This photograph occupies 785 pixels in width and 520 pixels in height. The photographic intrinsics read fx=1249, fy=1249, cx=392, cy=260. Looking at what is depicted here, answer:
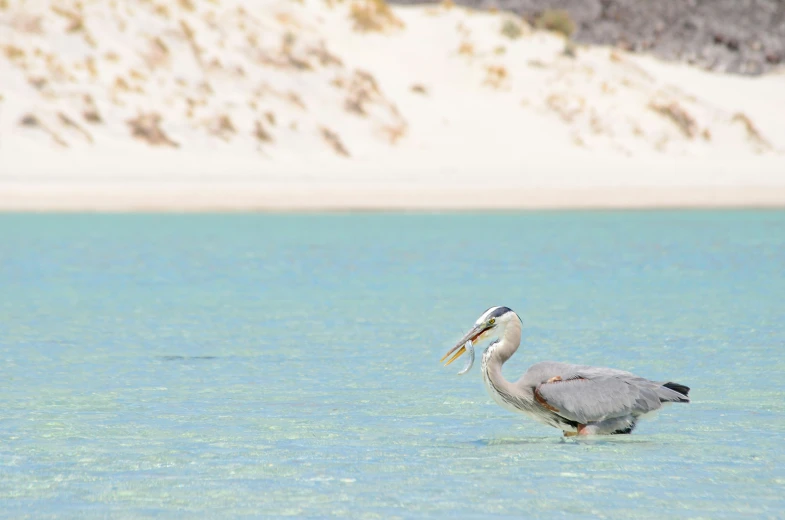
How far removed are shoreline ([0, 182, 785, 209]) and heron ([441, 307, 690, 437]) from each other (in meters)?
26.3

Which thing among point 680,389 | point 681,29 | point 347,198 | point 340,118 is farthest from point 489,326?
point 681,29

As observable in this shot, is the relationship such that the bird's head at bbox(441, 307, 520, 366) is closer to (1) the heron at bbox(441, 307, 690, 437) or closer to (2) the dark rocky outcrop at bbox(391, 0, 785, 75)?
(1) the heron at bbox(441, 307, 690, 437)

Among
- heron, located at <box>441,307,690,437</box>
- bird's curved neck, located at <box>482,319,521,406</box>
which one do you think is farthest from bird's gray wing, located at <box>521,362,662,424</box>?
bird's curved neck, located at <box>482,319,521,406</box>

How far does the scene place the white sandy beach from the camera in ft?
118

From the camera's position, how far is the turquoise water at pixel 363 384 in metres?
6.59

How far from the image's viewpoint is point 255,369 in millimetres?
10625

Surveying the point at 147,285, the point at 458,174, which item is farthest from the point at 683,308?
the point at 458,174

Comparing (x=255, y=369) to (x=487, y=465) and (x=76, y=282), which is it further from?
(x=76, y=282)

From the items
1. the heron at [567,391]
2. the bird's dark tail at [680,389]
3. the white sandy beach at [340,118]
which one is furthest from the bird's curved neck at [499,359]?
the white sandy beach at [340,118]

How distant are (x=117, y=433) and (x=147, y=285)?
31.9ft

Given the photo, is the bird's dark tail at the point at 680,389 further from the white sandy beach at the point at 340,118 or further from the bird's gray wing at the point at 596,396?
the white sandy beach at the point at 340,118

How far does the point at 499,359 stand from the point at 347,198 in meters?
27.7

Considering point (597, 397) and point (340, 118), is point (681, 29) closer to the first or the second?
point (340, 118)

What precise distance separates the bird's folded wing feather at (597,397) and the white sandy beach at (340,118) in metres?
26.7
